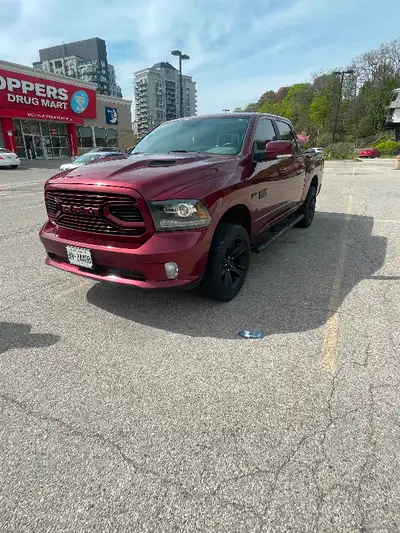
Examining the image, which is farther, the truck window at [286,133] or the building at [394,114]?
the building at [394,114]

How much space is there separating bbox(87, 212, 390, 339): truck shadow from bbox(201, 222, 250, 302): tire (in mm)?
156

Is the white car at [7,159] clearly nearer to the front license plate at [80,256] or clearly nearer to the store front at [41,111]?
the store front at [41,111]

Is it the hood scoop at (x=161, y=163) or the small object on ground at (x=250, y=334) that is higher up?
the hood scoop at (x=161, y=163)

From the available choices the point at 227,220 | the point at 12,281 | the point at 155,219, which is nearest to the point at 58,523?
the point at 155,219

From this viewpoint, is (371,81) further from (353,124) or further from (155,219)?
(155,219)

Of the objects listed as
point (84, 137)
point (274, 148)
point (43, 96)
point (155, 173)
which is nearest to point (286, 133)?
point (274, 148)

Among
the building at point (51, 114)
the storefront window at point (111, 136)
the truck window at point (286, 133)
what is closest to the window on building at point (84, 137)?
the building at point (51, 114)

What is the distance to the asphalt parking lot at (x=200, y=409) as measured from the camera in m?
1.58

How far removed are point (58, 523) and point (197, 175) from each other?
2516mm

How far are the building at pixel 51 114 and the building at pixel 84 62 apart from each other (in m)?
69.6

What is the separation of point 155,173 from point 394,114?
72.6 metres

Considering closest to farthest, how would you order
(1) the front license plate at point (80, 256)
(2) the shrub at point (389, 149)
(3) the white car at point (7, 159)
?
(1) the front license plate at point (80, 256) < (3) the white car at point (7, 159) < (2) the shrub at point (389, 149)

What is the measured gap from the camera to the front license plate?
301cm

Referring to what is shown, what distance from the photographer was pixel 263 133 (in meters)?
4.29
